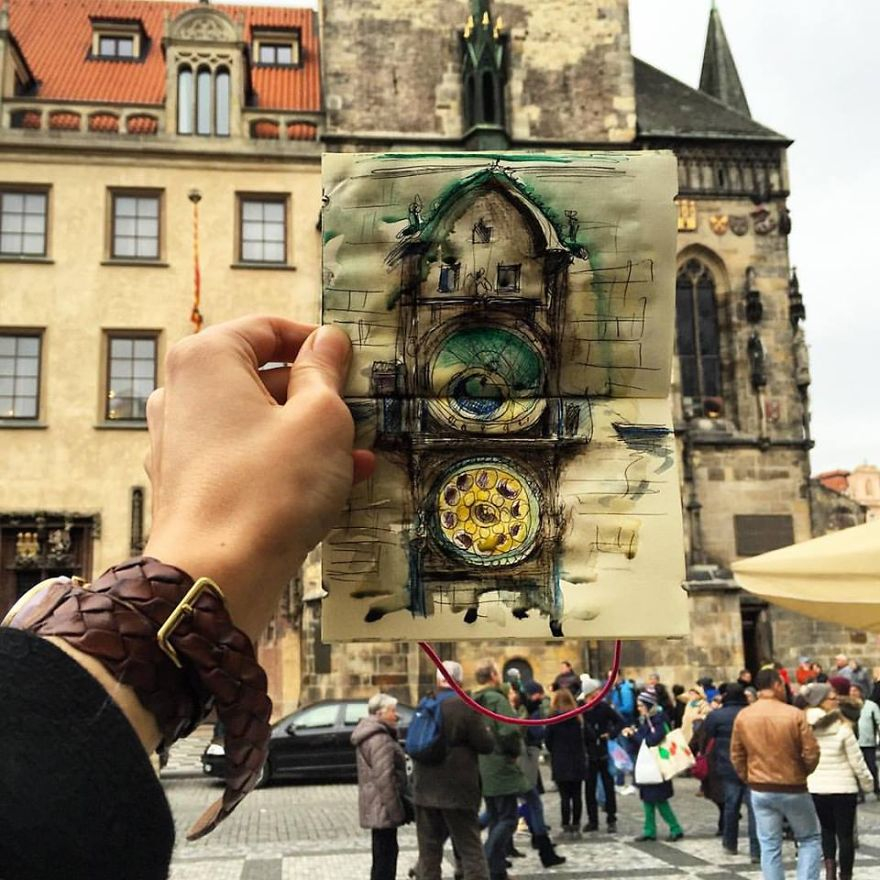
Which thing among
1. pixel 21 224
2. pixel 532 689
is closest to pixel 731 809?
pixel 532 689

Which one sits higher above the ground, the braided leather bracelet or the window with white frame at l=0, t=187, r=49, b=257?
the window with white frame at l=0, t=187, r=49, b=257

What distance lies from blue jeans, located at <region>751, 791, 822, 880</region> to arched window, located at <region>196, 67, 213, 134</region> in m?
18.0

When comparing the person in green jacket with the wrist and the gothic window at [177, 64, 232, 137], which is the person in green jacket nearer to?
the wrist

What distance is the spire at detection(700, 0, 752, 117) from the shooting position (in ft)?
87.8

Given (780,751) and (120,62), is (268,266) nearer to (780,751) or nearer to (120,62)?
(120,62)

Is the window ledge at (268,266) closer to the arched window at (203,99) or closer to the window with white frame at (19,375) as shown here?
the arched window at (203,99)

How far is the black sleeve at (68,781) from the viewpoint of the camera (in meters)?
0.93

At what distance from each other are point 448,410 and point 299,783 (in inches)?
577

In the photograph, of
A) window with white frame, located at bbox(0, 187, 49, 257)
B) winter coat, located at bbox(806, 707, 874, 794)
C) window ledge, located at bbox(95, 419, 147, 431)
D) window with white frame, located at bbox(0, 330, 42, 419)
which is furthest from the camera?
window with white frame, located at bbox(0, 187, 49, 257)

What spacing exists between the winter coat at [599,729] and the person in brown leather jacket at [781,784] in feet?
12.1

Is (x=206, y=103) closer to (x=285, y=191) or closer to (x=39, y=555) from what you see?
(x=285, y=191)

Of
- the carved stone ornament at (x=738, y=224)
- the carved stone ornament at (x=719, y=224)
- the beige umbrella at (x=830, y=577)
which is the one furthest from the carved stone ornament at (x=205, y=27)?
the beige umbrella at (x=830, y=577)

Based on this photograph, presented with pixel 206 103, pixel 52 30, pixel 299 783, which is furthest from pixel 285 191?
pixel 299 783

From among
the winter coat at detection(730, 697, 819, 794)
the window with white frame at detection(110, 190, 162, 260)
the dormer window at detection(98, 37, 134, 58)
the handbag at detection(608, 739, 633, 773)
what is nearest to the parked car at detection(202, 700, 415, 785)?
the handbag at detection(608, 739, 633, 773)
